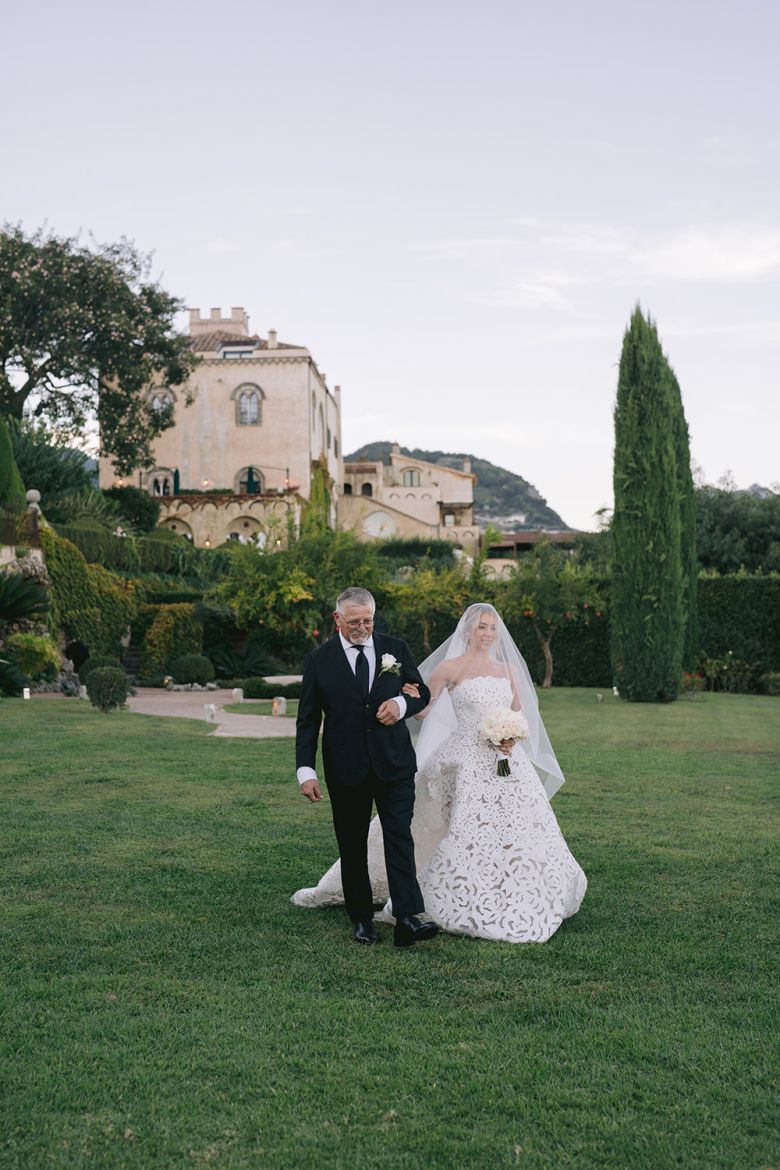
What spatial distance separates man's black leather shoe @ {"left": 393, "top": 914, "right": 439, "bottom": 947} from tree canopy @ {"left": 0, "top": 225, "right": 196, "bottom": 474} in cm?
3439

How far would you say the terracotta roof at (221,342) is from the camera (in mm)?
66375

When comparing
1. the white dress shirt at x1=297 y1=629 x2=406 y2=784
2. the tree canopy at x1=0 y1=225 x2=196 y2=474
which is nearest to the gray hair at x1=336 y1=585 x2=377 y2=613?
the white dress shirt at x1=297 y1=629 x2=406 y2=784

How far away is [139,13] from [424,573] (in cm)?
1701

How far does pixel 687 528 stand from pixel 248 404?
138 ft

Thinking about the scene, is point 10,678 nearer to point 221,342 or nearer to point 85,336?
point 85,336

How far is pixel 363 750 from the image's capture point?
5820mm

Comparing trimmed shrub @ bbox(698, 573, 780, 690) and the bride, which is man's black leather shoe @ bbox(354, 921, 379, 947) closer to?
the bride

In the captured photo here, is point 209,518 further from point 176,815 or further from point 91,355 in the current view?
point 176,815

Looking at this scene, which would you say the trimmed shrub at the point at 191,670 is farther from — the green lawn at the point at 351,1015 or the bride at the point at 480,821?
the bride at the point at 480,821

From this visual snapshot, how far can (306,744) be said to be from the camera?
5988 mm

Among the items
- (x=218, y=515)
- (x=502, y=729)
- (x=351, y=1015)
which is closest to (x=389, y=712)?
(x=502, y=729)

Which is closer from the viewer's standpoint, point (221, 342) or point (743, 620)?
point (743, 620)

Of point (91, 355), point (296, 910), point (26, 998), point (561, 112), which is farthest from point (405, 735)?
point (91, 355)

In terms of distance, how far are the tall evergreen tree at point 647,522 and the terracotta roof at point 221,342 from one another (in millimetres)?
44019
